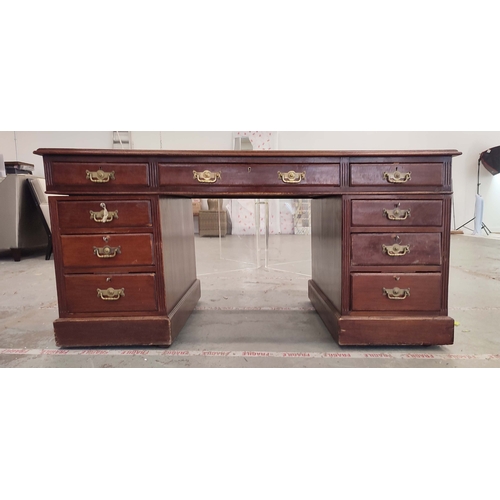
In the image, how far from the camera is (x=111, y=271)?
1438 millimetres

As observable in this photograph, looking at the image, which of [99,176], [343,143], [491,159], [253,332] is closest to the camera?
[99,176]

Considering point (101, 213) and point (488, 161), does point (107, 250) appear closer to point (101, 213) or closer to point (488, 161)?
point (101, 213)

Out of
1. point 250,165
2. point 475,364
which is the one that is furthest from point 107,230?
point 475,364

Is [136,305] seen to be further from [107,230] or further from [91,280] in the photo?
[107,230]

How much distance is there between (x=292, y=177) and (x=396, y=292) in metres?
0.71

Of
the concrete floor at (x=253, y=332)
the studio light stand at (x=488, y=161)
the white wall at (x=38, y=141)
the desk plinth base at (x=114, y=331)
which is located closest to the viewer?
the concrete floor at (x=253, y=332)

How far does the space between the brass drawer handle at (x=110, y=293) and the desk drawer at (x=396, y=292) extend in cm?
107

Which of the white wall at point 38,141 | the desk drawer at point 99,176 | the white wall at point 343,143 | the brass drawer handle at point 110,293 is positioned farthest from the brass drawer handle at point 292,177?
the white wall at point 38,141

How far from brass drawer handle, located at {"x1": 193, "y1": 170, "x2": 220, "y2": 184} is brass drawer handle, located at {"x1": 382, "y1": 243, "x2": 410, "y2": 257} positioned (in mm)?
827

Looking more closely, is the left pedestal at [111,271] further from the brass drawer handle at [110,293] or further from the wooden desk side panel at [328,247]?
the wooden desk side panel at [328,247]

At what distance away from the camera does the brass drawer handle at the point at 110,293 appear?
4.71 feet

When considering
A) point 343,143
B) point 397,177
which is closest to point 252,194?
point 397,177

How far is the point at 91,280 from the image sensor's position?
1.44m

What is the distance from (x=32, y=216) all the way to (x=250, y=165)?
370cm
